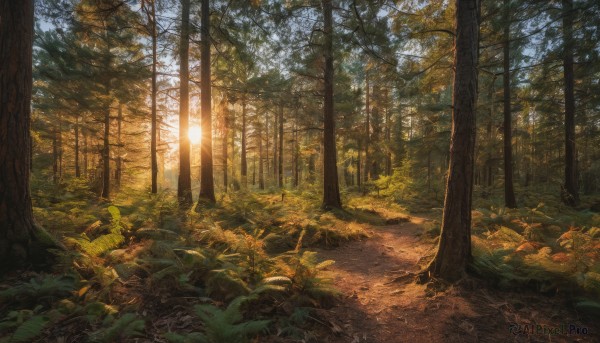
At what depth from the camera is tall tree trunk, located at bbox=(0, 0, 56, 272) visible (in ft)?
13.1

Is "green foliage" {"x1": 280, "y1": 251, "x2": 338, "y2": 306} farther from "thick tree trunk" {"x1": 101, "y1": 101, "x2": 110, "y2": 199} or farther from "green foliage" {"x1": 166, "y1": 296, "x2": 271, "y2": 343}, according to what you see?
"thick tree trunk" {"x1": 101, "y1": 101, "x2": 110, "y2": 199}

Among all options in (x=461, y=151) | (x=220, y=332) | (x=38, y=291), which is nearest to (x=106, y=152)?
(x=38, y=291)

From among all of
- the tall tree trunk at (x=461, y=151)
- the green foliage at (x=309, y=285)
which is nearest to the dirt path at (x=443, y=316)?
the green foliage at (x=309, y=285)

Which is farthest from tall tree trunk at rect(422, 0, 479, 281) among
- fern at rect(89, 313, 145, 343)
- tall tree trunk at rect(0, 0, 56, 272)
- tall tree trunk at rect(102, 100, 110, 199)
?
tall tree trunk at rect(102, 100, 110, 199)

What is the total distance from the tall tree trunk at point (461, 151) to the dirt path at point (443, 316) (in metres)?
0.48

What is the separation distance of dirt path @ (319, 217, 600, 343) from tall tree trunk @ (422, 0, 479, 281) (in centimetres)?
48

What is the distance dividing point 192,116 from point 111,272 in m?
13.1

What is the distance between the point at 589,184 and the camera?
61.0ft

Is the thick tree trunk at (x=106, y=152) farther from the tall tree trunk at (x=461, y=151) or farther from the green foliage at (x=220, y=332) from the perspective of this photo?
the tall tree trunk at (x=461, y=151)

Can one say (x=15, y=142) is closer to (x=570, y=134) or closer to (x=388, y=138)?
(x=570, y=134)

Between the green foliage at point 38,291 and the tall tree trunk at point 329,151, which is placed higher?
the tall tree trunk at point 329,151

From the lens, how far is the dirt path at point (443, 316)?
10.4 ft

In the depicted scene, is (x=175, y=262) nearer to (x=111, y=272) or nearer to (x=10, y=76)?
(x=111, y=272)

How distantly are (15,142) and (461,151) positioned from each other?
690cm
